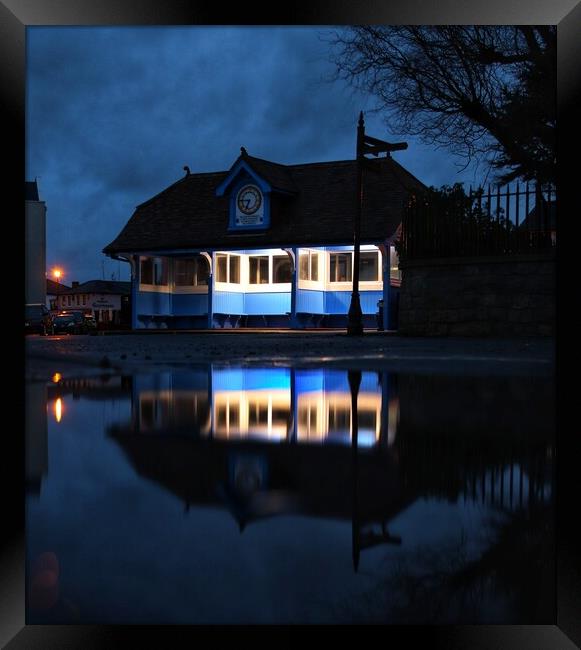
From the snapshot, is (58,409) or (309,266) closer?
(58,409)

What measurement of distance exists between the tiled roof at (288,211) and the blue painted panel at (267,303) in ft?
6.91

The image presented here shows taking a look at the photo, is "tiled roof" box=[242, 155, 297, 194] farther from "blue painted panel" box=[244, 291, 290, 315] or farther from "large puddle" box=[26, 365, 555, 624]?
"large puddle" box=[26, 365, 555, 624]

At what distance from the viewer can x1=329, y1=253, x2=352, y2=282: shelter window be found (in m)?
24.2

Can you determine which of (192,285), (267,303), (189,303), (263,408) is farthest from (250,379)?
(192,285)

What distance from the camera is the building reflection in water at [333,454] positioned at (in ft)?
4.33

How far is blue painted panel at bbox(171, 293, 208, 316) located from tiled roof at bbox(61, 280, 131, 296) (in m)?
6.54

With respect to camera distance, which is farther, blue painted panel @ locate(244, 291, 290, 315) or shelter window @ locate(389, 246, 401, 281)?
blue painted panel @ locate(244, 291, 290, 315)

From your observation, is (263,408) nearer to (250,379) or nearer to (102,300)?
(250,379)

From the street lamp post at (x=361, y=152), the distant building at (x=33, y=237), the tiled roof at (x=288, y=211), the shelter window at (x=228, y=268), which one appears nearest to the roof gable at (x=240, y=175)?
the tiled roof at (x=288, y=211)

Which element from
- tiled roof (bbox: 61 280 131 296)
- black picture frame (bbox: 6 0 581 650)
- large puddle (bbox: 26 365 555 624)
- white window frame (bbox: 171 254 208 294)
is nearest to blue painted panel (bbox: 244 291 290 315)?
white window frame (bbox: 171 254 208 294)

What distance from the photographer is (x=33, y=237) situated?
6.93 metres

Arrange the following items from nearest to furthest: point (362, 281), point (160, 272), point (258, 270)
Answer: point (362, 281)
point (258, 270)
point (160, 272)

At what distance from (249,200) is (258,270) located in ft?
8.83

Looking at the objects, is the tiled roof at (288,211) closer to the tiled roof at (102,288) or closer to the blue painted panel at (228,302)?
the blue painted panel at (228,302)
